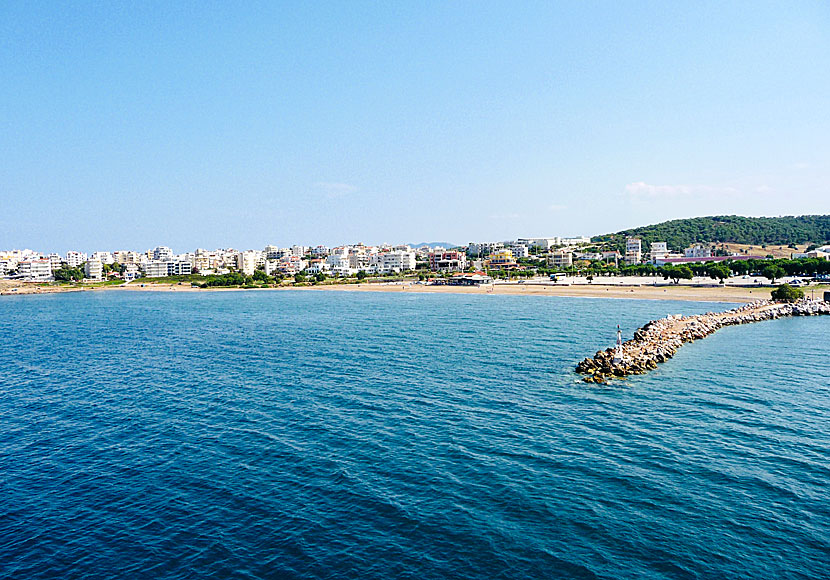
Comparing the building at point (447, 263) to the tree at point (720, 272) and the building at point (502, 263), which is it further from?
the tree at point (720, 272)

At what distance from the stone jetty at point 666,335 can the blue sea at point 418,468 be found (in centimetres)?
169

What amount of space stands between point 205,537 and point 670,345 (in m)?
34.0

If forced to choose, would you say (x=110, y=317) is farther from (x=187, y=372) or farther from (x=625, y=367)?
(x=625, y=367)

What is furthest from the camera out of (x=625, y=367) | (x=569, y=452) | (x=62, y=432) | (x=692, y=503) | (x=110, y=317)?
(x=110, y=317)

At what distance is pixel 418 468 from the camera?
58.8ft

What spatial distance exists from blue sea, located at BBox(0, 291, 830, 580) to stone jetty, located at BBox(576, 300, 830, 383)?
1694 mm

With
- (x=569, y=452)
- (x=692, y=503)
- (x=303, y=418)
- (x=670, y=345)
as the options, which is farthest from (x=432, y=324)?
(x=692, y=503)

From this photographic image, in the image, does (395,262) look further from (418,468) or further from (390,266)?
(418,468)

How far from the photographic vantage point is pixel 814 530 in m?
13.7

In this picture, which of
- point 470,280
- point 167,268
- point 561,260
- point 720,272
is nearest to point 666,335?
point 720,272

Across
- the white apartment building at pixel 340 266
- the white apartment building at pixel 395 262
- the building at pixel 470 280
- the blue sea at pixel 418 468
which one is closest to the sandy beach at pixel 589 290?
the building at pixel 470 280

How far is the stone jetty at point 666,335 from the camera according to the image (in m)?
31.4

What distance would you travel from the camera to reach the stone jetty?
31.4 metres

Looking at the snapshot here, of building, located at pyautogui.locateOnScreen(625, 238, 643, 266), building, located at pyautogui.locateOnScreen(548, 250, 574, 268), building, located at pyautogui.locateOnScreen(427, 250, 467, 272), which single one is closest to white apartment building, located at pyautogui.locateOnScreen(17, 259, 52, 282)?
building, located at pyautogui.locateOnScreen(427, 250, 467, 272)
